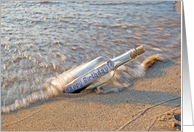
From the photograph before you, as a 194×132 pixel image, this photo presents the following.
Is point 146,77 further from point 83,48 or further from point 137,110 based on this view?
point 83,48

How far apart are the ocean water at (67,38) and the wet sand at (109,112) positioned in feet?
0.52

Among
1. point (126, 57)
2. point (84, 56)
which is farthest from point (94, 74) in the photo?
point (84, 56)

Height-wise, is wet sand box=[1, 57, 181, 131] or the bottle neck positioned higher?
the bottle neck

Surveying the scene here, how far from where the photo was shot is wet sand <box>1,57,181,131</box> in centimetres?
114

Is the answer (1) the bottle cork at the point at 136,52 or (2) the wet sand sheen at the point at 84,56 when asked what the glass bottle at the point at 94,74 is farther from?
(2) the wet sand sheen at the point at 84,56

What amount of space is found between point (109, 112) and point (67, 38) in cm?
162

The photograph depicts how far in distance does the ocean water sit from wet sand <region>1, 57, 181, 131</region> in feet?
0.52

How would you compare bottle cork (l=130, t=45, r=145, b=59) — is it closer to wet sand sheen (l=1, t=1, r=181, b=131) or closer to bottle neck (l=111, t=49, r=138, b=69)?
bottle neck (l=111, t=49, r=138, b=69)

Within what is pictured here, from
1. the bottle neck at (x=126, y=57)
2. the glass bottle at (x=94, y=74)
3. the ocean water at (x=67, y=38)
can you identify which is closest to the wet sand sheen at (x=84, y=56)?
the ocean water at (x=67, y=38)

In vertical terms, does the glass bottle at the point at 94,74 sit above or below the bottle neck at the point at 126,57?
below

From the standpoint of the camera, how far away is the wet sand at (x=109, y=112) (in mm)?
1136

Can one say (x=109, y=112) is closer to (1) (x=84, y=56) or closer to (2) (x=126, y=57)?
(2) (x=126, y=57)

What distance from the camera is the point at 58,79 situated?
1692 millimetres

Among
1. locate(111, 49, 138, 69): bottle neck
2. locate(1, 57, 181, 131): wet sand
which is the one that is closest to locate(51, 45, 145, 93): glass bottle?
locate(111, 49, 138, 69): bottle neck
